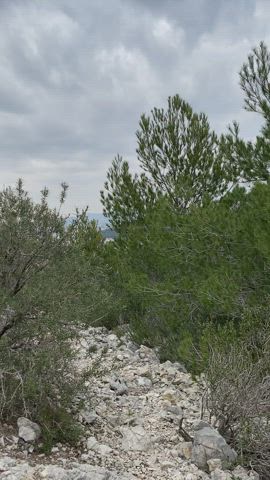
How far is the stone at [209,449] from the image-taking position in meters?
5.07

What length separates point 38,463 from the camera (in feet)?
14.7

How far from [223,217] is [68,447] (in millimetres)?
4632

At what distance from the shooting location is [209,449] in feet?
16.8

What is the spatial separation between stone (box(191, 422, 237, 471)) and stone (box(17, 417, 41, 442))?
1582 mm

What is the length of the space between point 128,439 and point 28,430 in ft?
3.57

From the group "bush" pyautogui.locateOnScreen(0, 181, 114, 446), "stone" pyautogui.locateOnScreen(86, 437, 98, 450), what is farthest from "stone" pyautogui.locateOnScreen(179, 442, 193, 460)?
"bush" pyautogui.locateOnScreen(0, 181, 114, 446)

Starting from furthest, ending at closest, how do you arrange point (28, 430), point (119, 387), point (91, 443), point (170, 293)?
point (170, 293)
point (119, 387)
point (91, 443)
point (28, 430)

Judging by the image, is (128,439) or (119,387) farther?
(119,387)

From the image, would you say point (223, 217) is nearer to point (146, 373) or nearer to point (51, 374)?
point (146, 373)

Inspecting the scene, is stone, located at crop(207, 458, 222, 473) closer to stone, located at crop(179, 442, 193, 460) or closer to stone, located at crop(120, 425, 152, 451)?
stone, located at crop(179, 442, 193, 460)

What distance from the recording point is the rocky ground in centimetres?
441

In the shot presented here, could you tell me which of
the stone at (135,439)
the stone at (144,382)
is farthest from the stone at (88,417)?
the stone at (144,382)

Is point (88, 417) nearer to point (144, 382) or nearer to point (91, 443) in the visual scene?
point (91, 443)

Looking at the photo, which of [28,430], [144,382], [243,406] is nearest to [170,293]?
[144,382]
